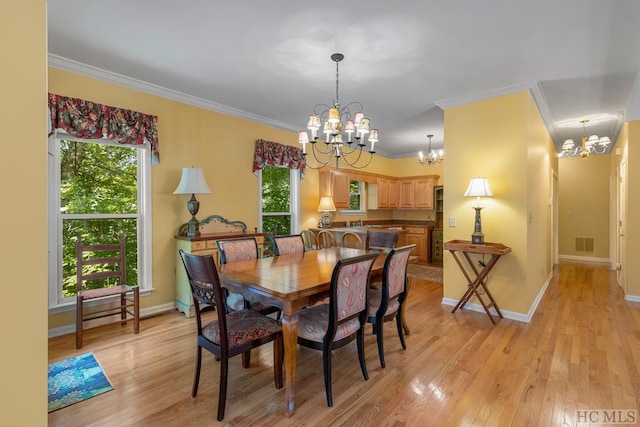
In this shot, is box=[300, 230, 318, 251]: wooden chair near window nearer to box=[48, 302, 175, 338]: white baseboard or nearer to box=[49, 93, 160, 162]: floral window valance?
box=[48, 302, 175, 338]: white baseboard

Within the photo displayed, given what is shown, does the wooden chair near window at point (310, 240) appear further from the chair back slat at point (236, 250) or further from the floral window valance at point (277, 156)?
the chair back slat at point (236, 250)

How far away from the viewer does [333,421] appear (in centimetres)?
186

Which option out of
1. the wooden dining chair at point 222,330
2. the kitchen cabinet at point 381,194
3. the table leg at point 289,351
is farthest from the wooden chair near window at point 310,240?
the table leg at point 289,351

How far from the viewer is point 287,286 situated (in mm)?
2010

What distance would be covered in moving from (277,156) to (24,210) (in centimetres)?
418

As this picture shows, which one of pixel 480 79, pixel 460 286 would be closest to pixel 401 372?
pixel 460 286

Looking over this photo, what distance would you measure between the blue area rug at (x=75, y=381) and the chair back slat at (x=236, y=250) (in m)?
1.24

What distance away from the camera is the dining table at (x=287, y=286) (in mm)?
1927

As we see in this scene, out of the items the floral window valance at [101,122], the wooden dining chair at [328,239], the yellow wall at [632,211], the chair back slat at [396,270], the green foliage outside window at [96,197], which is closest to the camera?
the chair back slat at [396,270]

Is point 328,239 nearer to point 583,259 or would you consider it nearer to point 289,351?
point 289,351

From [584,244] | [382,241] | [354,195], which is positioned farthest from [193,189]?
[584,244]

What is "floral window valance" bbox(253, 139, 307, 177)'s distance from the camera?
466 centimetres

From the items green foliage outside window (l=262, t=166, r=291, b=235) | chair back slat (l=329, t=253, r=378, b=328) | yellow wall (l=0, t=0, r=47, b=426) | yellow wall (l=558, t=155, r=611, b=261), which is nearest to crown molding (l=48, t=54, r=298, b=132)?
green foliage outside window (l=262, t=166, r=291, b=235)

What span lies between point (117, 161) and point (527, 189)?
183 inches
